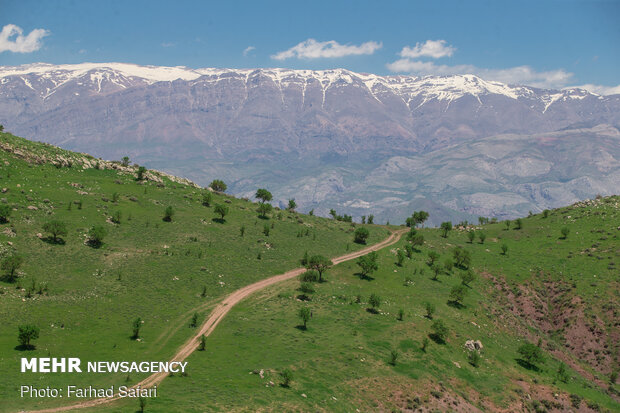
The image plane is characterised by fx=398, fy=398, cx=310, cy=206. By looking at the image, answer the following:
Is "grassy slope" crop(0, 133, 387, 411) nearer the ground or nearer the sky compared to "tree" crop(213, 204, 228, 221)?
nearer the ground

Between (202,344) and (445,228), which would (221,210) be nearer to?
(202,344)

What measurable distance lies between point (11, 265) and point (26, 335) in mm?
17512

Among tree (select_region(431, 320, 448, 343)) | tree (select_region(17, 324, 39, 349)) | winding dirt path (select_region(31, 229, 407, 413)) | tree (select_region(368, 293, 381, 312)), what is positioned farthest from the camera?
tree (select_region(368, 293, 381, 312))

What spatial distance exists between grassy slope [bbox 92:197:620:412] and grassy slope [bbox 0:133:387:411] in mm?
8646

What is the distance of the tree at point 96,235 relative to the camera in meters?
71.9

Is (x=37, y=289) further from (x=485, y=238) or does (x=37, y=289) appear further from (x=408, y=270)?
(x=485, y=238)

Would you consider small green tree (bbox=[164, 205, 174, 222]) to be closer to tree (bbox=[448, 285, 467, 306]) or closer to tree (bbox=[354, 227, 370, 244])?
tree (bbox=[354, 227, 370, 244])

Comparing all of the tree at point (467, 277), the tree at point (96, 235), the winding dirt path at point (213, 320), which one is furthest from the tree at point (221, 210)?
the tree at point (467, 277)

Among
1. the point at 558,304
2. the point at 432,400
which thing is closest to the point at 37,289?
the point at 432,400

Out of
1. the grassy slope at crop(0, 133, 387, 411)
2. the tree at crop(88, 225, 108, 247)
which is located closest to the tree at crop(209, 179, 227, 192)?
the grassy slope at crop(0, 133, 387, 411)

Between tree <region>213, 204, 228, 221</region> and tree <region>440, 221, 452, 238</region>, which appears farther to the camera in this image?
tree <region>440, 221, 452, 238</region>

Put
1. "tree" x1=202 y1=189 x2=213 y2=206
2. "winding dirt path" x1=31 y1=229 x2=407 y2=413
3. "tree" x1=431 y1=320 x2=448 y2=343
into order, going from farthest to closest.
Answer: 1. "tree" x1=202 y1=189 x2=213 y2=206
2. "tree" x1=431 y1=320 x2=448 y2=343
3. "winding dirt path" x1=31 y1=229 x2=407 y2=413

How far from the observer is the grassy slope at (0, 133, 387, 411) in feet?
157

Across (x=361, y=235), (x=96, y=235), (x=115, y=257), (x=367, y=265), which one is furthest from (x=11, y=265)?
(x=361, y=235)
